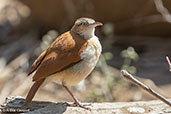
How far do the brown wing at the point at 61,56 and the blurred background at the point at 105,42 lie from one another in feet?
6.83

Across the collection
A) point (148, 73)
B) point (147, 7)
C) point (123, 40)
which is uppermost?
point (147, 7)

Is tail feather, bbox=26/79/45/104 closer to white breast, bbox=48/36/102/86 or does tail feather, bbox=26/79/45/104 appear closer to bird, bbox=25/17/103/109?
bird, bbox=25/17/103/109

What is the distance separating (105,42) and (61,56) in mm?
4028

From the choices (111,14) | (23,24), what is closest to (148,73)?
(111,14)

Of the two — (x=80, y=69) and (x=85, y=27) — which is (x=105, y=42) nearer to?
(x=85, y=27)

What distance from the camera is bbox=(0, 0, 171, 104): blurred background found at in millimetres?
6527

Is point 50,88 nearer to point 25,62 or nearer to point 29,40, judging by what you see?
point 25,62

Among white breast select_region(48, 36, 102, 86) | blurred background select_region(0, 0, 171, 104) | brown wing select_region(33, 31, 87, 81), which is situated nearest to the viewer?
brown wing select_region(33, 31, 87, 81)

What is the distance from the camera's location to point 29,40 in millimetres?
8406

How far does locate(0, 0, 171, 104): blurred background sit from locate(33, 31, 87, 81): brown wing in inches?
82.0

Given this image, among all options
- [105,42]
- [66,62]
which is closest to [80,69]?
[66,62]

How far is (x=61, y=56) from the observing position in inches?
157

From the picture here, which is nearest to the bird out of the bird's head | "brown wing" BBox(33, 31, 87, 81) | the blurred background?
"brown wing" BBox(33, 31, 87, 81)

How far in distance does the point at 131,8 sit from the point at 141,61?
1384 mm
